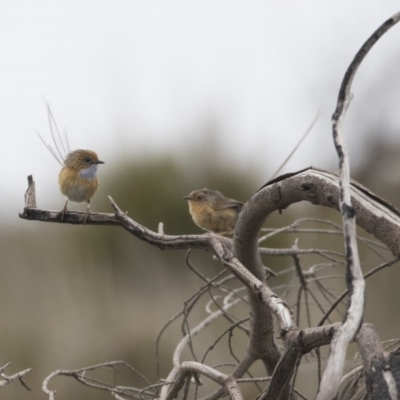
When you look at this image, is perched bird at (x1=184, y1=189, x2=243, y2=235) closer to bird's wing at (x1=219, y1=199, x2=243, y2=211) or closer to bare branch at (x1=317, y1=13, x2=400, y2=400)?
bird's wing at (x1=219, y1=199, x2=243, y2=211)

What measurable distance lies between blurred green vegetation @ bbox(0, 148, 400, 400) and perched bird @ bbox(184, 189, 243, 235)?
1642 mm

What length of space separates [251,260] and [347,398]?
0.64 meters

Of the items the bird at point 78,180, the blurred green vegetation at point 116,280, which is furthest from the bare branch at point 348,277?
the blurred green vegetation at point 116,280

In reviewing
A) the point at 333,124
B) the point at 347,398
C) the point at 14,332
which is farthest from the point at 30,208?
the point at 14,332

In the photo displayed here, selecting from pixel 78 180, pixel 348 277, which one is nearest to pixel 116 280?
pixel 78 180

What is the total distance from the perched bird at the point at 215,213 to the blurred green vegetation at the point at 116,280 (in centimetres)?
164

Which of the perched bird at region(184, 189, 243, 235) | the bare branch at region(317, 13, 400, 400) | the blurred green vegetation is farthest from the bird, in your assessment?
the bare branch at region(317, 13, 400, 400)

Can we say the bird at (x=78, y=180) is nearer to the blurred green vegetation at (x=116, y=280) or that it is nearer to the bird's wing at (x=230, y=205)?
the bird's wing at (x=230, y=205)

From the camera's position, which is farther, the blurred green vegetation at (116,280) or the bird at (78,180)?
the blurred green vegetation at (116,280)

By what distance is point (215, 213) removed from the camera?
198 inches

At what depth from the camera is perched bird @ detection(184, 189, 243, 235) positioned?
503 cm

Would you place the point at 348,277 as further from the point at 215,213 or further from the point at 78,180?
the point at 215,213

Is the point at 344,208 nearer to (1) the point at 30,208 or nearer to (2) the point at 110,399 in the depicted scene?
(1) the point at 30,208

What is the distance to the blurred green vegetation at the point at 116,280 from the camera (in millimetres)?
6781
